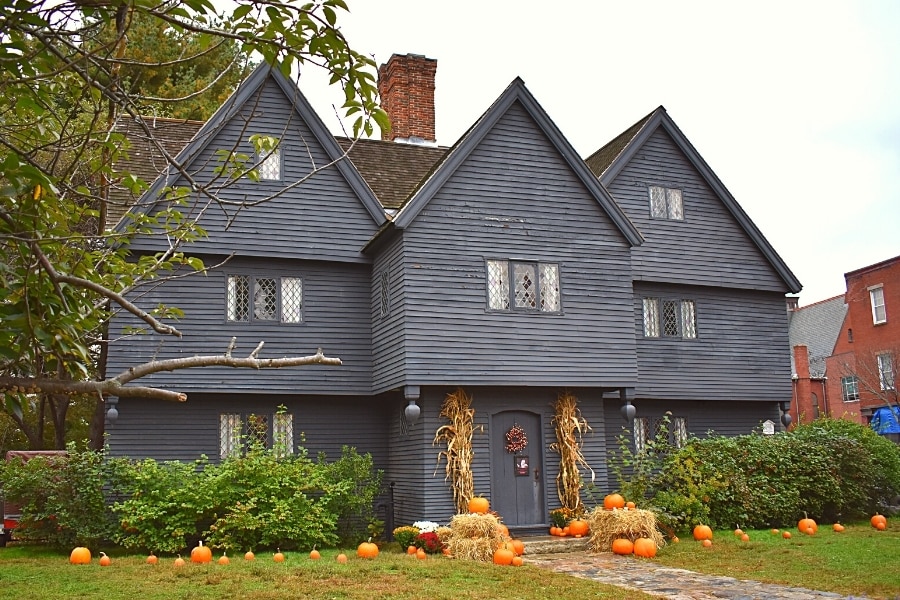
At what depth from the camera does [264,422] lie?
19844 millimetres

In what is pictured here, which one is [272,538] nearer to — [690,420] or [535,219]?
[535,219]

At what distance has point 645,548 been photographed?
52.4 feet

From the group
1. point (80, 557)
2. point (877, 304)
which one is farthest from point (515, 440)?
point (877, 304)

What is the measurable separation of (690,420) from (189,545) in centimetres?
1289

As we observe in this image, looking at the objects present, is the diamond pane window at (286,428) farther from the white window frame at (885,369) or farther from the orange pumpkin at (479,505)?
the white window frame at (885,369)

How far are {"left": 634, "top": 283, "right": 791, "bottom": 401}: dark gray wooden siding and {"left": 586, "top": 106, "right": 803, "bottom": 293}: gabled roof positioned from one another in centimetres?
102

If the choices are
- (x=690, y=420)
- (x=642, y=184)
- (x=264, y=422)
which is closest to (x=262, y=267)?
(x=264, y=422)

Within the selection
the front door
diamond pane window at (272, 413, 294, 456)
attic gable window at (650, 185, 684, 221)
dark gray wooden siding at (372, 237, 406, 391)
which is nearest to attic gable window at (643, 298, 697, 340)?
attic gable window at (650, 185, 684, 221)

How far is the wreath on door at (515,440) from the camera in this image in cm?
1909

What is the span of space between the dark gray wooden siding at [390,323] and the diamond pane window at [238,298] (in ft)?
9.31

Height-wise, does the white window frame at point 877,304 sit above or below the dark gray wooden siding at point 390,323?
above

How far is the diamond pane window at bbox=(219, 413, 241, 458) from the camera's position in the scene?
1944 cm

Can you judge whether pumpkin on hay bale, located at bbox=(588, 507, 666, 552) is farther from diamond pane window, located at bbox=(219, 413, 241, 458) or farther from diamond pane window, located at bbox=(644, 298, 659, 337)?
diamond pane window, located at bbox=(219, 413, 241, 458)

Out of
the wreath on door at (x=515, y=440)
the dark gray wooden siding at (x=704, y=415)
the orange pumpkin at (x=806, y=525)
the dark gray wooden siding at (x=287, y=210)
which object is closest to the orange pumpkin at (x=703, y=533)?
the orange pumpkin at (x=806, y=525)
